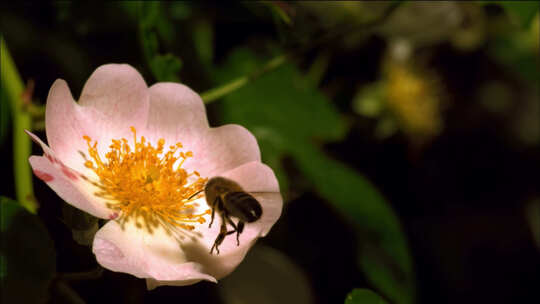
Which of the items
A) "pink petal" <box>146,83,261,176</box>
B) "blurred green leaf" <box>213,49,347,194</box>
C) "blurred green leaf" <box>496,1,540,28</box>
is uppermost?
"pink petal" <box>146,83,261,176</box>

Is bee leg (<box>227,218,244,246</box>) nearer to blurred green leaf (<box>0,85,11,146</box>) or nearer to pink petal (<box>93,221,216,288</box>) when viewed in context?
pink petal (<box>93,221,216,288</box>)

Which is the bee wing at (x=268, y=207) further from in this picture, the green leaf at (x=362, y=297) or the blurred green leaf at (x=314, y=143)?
the blurred green leaf at (x=314, y=143)

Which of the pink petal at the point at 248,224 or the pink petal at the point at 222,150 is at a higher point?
the pink petal at the point at 222,150

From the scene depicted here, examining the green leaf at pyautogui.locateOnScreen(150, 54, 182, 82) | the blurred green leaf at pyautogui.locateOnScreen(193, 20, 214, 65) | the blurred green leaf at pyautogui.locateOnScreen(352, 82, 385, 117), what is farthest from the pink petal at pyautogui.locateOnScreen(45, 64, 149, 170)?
the blurred green leaf at pyautogui.locateOnScreen(352, 82, 385, 117)

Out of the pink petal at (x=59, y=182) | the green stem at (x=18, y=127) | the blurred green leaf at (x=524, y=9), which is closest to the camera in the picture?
the pink petal at (x=59, y=182)

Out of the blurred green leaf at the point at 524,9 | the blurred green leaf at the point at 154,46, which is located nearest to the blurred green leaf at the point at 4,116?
the blurred green leaf at the point at 154,46

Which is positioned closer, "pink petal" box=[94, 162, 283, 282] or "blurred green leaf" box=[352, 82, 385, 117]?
"pink petal" box=[94, 162, 283, 282]

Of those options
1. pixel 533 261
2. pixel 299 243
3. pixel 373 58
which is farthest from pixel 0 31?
pixel 533 261
